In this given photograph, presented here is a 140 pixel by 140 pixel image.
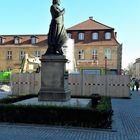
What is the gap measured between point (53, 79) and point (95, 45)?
4820 cm

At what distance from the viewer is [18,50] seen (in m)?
67.6

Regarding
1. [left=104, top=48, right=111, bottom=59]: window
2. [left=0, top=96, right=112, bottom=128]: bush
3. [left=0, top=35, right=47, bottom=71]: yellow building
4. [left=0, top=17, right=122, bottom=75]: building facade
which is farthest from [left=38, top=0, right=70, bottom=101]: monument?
[left=0, top=35, right=47, bottom=71]: yellow building

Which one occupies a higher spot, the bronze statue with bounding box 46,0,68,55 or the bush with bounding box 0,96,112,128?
the bronze statue with bounding box 46,0,68,55

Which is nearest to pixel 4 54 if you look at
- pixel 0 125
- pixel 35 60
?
pixel 35 60

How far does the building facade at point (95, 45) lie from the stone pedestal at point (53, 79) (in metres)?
45.1

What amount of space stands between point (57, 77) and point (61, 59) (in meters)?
0.88

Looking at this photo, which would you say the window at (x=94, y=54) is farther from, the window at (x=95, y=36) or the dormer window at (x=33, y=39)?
the dormer window at (x=33, y=39)

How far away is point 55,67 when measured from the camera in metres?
15.8

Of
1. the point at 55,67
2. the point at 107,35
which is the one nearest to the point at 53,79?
the point at 55,67

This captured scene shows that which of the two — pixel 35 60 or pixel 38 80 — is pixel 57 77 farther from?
pixel 35 60

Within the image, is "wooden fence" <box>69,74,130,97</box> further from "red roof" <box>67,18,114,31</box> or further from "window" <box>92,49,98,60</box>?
"window" <box>92,49,98,60</box>

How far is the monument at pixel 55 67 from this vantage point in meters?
15.7

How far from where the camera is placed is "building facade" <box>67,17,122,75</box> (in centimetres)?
6206

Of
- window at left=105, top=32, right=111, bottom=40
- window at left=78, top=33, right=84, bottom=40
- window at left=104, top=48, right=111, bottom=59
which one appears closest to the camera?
window at left=105, top=32, right=111, bottom=40
